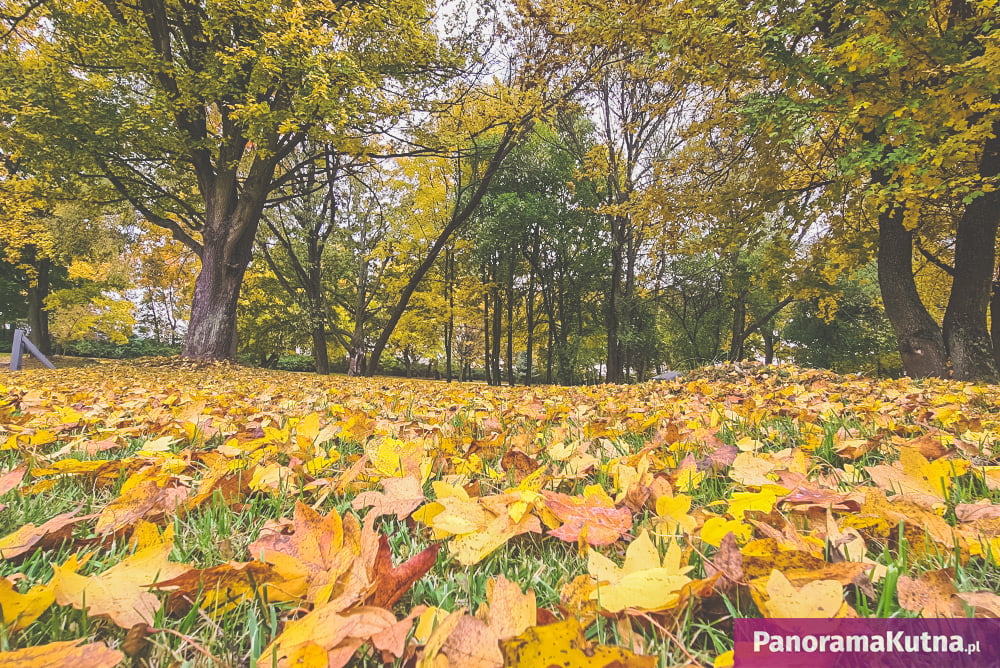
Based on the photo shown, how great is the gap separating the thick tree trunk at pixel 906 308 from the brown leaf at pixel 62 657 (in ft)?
26.8

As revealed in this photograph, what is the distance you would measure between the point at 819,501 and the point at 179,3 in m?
11.2

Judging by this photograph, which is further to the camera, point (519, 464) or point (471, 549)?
point (519, 464)

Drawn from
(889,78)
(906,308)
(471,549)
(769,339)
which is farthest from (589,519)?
(769,339)

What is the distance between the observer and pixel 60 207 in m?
15.8

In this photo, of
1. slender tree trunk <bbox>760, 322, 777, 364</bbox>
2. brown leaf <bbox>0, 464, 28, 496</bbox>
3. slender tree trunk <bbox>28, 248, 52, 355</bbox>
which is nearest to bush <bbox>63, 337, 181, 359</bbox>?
slender tree trunk <bbox>28, 248, 52, 355</bbox>

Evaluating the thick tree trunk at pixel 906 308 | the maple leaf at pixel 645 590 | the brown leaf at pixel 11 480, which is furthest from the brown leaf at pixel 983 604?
the thick tree trunk at pixel 906 308

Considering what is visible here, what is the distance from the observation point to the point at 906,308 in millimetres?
6273

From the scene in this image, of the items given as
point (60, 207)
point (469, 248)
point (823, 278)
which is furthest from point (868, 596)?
point (60, 207)

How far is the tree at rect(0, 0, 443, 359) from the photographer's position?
6871 millimetres

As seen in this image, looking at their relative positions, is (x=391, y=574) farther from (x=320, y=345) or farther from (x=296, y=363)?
(x=296, y=363)

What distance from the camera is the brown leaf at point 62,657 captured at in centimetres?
39

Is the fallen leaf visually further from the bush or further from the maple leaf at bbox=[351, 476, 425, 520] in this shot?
the bush

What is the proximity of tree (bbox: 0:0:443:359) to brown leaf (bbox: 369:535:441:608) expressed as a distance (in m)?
7.32

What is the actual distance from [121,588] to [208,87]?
8.64 m
